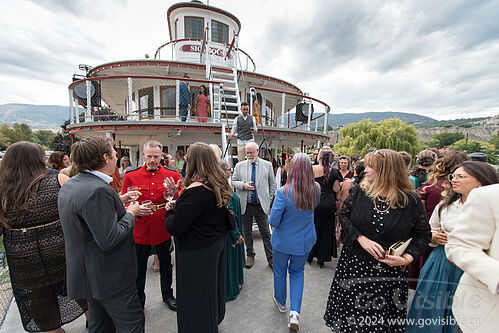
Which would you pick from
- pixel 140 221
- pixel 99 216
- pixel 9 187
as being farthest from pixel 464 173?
pixel 9 187

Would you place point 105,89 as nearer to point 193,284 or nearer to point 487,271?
point 193,284

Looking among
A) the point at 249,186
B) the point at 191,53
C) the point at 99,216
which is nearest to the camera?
the point at 99,216

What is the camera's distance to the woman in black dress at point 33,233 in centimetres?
180

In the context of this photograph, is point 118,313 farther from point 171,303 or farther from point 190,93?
point 190,93

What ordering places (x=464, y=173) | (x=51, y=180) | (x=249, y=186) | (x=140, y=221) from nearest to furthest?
(x=464, y=173), (x=51, y=180), (x=140, y=221), (x=249, y=186)

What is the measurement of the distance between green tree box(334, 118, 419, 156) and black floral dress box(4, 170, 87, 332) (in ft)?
104

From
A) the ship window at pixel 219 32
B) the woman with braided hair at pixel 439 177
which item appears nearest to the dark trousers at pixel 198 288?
the woman with braided hair at pixel 439 177

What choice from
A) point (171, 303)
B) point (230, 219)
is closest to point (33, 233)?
point (171, 303)

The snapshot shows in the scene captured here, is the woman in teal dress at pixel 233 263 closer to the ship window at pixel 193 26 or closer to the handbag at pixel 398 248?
the handbag at pixel 398 248

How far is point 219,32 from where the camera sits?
39.6 ft

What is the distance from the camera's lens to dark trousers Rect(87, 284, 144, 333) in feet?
5.48

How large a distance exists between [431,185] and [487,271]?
5.84 ft

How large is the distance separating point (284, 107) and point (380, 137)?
87.8 ft

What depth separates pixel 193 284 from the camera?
1810mm
